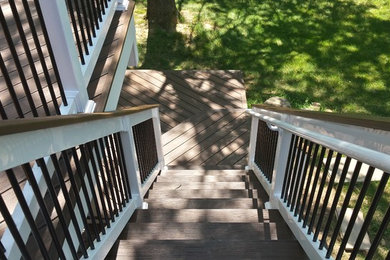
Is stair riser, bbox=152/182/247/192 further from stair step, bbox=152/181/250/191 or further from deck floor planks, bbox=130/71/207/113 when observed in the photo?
deck floor planks, bbox=130/71/207/113

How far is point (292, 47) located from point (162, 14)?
247 centimetres

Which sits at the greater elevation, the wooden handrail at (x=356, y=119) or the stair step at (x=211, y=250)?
the wooden handrail at (x=356, y=119)

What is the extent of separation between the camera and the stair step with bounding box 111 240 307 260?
211 cm

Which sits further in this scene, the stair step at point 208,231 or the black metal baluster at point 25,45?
the stair step at point 208,231

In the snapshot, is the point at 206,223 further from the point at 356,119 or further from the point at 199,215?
the point at 356,119

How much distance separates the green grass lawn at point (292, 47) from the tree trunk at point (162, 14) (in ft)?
0.52

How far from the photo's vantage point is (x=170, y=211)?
286 cm

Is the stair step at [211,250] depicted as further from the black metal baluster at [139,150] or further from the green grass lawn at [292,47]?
the green grass lawn at [292,47]

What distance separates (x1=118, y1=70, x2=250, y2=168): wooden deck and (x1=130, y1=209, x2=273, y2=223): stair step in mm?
1778

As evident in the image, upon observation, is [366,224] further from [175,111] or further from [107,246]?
[175,111]

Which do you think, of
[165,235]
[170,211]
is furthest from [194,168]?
[165,235]

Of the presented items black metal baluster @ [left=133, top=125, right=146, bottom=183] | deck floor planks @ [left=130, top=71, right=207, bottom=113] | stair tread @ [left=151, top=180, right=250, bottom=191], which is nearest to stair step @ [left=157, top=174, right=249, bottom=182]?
stair tread @ [left=151, top=180, right=250, bottom=191]

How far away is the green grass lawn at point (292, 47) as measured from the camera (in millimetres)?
5711

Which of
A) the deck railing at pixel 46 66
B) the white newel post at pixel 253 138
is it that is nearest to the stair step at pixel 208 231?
the deck railing at pixel 46 66
